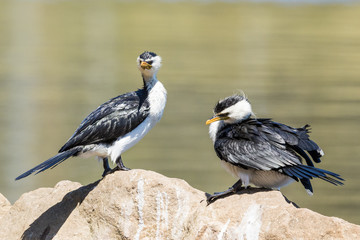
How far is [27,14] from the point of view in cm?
6594

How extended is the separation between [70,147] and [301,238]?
2946 mm

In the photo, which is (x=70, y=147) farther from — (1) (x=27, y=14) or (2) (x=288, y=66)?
(1) (x=27, y=14)

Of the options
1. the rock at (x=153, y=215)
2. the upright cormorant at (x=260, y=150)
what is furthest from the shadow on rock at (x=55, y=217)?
the upright cormorant at (x=260, y=150)

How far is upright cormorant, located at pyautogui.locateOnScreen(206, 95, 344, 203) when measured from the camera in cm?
757

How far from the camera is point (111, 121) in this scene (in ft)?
29.2

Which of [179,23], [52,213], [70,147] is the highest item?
[70,147]

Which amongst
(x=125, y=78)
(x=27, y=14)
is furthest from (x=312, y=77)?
(x=27, y=14)

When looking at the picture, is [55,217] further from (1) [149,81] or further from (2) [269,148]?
(2) [269,148]

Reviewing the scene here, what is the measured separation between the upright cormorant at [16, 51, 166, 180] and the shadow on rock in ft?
1.27

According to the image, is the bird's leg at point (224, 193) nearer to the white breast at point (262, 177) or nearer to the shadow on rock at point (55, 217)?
the white breast at point (262, 177)

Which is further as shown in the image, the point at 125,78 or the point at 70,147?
the point at 125,78

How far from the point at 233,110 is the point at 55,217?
7.12 feet

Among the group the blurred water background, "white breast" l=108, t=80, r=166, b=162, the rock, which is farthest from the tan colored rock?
the blurred water background

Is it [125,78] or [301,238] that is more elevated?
[301,238]
